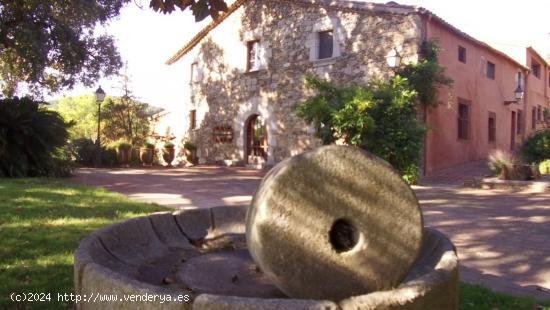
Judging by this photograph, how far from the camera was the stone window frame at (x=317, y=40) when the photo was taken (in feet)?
45.3

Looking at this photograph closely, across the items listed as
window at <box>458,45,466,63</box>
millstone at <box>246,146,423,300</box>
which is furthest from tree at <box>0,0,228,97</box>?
window at <box>458,45,466,63</box>

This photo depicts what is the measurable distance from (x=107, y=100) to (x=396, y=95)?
53.9 feet

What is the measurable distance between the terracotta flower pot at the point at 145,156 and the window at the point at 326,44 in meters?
8.55

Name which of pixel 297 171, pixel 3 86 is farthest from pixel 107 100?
pixel 297 171

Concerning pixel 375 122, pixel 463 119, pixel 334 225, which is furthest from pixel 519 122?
pixel 334 225

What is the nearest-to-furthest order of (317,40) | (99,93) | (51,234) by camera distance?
(51,234) < (317,40) < (99,93)

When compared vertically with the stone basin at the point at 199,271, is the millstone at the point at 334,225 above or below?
above

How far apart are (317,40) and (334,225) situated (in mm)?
13023

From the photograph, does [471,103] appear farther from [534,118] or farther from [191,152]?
[191,152]

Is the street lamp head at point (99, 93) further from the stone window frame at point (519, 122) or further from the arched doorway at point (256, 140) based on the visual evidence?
the stone window frame at point (519, 122)

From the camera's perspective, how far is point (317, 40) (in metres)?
14.6

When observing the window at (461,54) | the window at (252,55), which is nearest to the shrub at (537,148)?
the window at (461,54)

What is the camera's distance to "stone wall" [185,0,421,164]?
12875 millimetres

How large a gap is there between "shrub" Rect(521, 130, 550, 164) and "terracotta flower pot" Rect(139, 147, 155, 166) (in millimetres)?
13777
